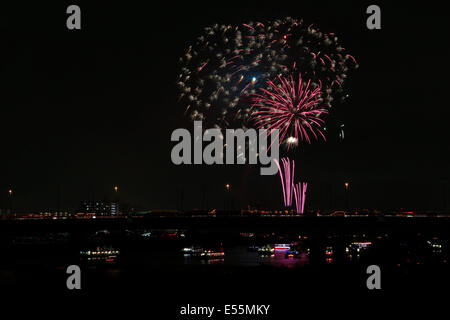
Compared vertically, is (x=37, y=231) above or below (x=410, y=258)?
above

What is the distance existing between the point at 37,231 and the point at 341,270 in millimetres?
59820

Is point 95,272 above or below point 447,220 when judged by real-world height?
below

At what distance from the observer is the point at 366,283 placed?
10562cm

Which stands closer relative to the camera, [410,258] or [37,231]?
[37,231]
